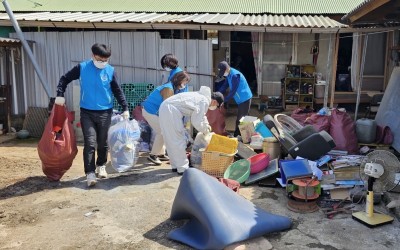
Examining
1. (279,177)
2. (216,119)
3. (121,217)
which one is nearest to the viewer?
(121,217)

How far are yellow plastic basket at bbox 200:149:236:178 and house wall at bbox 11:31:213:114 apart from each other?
3.42 metres

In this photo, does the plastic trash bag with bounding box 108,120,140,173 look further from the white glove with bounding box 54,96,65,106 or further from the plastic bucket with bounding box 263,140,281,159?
the plastic bucket with bounding box 263,140,281,159

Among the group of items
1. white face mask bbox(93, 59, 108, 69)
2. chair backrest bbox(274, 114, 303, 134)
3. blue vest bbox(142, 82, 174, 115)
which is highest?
white face mask bbox(93, 59, 108, 69)

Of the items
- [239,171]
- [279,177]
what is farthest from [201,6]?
[279,177]

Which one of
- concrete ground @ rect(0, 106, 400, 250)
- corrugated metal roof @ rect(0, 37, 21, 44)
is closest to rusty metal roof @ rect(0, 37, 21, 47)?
corrugated metal roof @ rect(0, 37, 21, 44)

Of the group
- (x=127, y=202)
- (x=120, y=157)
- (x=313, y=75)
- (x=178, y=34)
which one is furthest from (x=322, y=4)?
(x=127, y=202)

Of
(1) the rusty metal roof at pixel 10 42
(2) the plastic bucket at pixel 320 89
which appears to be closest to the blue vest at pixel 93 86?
(1) the rusty metal roof at pixel 10 42

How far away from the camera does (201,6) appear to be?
10.8 metres

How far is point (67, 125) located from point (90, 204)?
4.06 feet

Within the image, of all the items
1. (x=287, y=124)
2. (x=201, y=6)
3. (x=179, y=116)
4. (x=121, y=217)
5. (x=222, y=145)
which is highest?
(x=201, y=6)

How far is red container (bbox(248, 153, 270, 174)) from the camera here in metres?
5.70

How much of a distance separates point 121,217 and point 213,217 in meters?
1.36

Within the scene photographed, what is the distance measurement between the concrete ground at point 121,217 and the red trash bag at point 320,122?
2.20m

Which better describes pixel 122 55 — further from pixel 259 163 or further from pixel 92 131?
pixel 259 163
